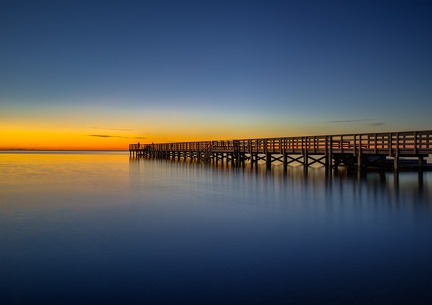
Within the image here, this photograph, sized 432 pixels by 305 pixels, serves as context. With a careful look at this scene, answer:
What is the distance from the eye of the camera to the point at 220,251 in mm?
7043

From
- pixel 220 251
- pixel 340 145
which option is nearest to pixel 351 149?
pixel 340 145

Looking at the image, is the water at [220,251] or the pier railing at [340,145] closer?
the water at [220,251]

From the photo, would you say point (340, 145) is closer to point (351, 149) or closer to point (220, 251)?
point (351, 149)

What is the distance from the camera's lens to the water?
4.90m

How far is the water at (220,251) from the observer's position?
193 inches

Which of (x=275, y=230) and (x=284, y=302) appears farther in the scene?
(x=275, y=230)

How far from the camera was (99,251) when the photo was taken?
7113 mm

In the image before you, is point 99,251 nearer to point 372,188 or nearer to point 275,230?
point 275,230

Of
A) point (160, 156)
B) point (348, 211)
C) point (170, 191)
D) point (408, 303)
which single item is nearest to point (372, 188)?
point (348, 211)

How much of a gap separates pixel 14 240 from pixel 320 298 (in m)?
6.51

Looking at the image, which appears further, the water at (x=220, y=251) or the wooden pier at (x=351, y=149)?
the wooden pier at (x=351, y=149)

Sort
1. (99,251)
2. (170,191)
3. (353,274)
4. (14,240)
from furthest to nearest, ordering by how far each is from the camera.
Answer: (170,191) < (14,240) < (99,251) < (353,274)

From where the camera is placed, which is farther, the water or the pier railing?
the pier railing

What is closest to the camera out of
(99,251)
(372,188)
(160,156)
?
(99,251)
